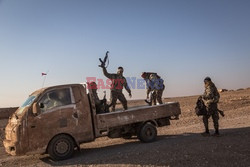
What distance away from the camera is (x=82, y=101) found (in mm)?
8695

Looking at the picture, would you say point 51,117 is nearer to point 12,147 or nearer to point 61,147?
point 61,147

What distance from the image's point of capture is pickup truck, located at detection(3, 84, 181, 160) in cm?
783

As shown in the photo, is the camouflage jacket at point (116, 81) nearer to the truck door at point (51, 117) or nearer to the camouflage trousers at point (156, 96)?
the camouflage trousers at point (156, 96)

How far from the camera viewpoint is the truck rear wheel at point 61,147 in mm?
8133

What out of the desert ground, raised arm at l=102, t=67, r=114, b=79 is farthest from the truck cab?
raised arm at l=102, t=67, r=114, b=79

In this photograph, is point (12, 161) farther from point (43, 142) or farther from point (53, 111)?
point (53, 111)

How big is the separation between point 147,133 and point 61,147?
318cm

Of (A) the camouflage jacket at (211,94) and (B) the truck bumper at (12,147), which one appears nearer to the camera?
(B) the truck bumper at (12,147)

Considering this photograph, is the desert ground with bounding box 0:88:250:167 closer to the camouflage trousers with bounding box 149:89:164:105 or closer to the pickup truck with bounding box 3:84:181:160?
the pickup truck with bounding box 3:84:181:160

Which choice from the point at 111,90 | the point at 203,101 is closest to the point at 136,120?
the point at 111,90

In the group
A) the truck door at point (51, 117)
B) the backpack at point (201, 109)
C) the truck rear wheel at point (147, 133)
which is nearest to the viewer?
the truck door at point (51, 117)

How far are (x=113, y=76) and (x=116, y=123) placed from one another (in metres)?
2.10

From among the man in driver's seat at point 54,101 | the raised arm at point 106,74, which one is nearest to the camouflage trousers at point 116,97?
the raised arm at point 106,74

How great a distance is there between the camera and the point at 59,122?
823 cm
